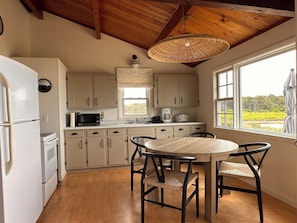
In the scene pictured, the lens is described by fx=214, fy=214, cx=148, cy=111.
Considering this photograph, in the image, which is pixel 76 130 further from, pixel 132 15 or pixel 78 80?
pixel 132 15

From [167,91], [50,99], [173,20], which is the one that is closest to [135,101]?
[167,91]

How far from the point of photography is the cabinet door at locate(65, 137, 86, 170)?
4.09 m

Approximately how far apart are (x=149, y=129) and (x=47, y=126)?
1.92 metres

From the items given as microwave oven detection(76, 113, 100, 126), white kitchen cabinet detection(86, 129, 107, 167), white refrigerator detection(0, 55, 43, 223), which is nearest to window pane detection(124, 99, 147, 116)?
microwave oven detection(76, 113, 100, 126)

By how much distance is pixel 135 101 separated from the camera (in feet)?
16.6

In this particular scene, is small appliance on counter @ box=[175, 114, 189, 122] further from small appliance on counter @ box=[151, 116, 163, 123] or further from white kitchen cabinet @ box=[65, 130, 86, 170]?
white kitchen cabinet @ box=[65, 130, 86, 170]

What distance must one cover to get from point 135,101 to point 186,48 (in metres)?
2.90

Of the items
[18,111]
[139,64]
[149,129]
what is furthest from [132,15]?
[18,111]

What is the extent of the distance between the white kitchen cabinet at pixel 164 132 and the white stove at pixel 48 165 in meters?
2.04

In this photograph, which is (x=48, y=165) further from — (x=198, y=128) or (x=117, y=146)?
(x=198, y=128)

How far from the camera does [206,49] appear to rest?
7.41 ft

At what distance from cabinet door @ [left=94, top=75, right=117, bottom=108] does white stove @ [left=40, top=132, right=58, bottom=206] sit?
4.90 ft

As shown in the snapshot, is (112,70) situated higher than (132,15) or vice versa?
(132,15)

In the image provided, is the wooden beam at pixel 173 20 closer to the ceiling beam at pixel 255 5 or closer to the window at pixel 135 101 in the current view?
the ceiling beam at pixel 255 5
